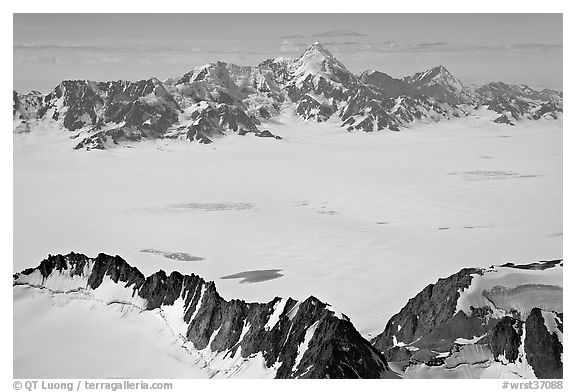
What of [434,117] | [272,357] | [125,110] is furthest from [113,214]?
[434,117]

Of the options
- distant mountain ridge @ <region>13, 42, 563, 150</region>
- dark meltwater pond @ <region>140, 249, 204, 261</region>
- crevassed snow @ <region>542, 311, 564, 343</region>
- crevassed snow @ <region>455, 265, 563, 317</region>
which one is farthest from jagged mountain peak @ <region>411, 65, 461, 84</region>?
crevassed snow @ <region>542, 311, 564, 343</region>

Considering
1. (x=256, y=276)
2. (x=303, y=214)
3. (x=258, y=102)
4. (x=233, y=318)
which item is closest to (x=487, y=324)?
(x=233, y=318)

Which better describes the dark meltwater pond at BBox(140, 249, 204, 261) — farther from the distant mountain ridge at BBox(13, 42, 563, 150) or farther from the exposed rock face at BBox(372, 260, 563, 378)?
the distant mountain ridge at BBox(13, 42, 563, 150)

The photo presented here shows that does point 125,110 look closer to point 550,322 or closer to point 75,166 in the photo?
point 75,166

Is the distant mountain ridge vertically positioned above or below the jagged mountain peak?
below

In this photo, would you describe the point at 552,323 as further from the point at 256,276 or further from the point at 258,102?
the point at 258,102

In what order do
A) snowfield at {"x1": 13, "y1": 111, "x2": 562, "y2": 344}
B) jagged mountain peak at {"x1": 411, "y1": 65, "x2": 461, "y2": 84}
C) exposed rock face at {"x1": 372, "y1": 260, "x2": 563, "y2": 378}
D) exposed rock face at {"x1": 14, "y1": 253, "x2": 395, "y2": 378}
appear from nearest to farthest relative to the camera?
exposed rock face at {"x1": 14, "y1": 253, "x2": 395, "y2": 378} → exposed rock face at {"x1": 372, "y1": 260, "x2": 563, "y2": 378} → snowfield at {"x1": 13, "y1": 111, "x2": 562, "y2": 344} → jagged mountain peak at {"x1": 411, "y1": 65, "x2": 461, "y2": 84}
